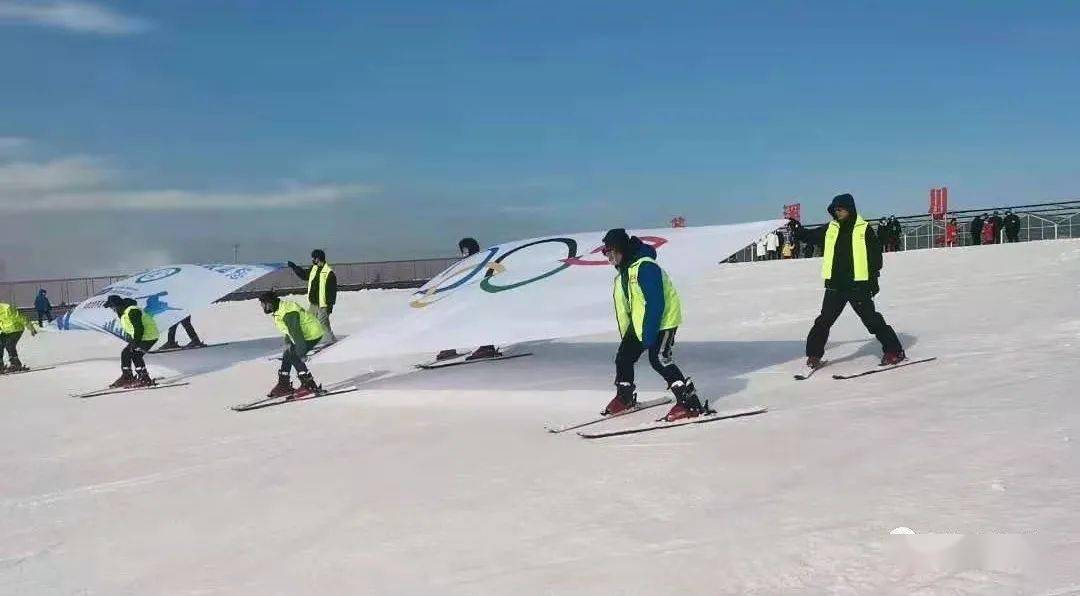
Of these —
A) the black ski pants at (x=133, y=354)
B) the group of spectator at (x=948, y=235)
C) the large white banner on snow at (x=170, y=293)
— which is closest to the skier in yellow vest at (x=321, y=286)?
the large white banner on snow at (x=170, y=293)

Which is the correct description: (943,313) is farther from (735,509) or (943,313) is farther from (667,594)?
(667,594)

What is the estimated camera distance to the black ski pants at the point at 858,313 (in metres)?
9.83

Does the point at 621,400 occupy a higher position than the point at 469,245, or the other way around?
the point at 469,245

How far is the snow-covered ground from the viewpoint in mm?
4484

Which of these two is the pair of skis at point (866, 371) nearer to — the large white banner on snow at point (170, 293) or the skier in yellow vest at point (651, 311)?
the skier in yellow vest at point (651, 311)

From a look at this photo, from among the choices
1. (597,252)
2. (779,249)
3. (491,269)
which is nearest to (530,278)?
(597,252)

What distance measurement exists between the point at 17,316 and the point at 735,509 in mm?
17589

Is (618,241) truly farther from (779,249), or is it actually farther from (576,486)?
(779,249)

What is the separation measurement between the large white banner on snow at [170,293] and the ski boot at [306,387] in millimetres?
5016

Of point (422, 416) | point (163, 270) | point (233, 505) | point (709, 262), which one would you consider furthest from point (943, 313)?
point (163, 270)

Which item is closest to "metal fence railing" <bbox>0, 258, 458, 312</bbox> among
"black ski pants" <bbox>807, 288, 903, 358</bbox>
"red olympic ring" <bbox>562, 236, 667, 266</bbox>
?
"red olympic ring" <bbox>562, 236, 667, 266</bbox>

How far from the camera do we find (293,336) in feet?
37.2

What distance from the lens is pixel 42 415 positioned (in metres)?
12.2

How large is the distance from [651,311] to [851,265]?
3.19m
